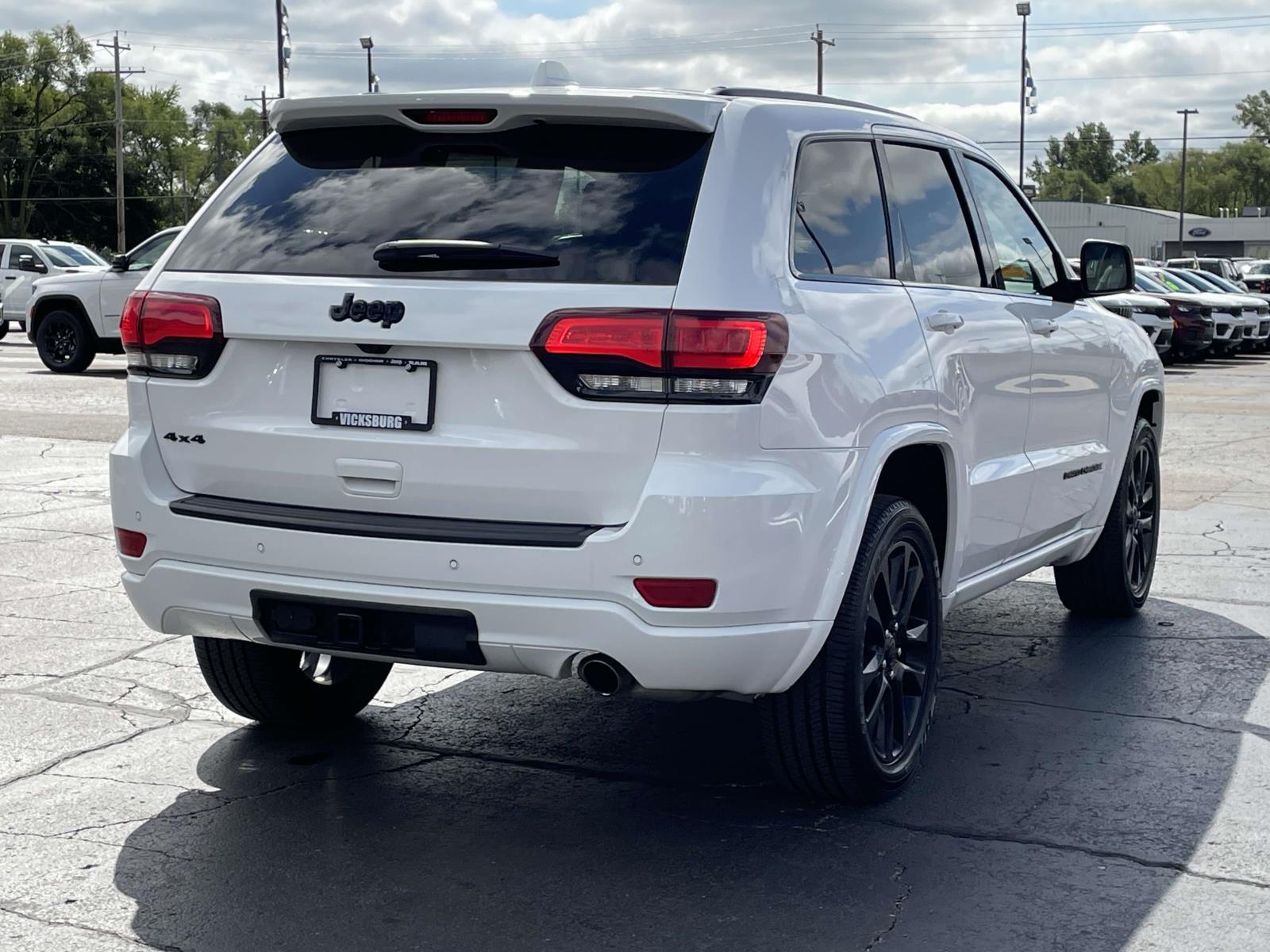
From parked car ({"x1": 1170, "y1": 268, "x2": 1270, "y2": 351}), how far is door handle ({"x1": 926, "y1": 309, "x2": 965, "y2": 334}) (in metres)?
26.5

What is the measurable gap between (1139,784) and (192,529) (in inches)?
107

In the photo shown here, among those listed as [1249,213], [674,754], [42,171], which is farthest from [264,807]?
[1249,213]

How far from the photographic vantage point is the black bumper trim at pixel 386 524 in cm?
380

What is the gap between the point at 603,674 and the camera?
3.91 meters

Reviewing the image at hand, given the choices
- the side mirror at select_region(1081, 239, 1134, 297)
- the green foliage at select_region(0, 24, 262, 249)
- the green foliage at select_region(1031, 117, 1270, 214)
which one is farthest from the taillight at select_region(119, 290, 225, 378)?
the green foliage at select_region(1031, 117, 1270, 214)

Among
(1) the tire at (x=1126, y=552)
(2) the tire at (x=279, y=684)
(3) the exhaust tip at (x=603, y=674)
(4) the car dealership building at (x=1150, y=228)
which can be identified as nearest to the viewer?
(3) the exhaust tip at (x=603, y=674)

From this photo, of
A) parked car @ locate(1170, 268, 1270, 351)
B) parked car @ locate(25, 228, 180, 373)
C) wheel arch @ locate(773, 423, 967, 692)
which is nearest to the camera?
wheel arch @ locate(773, 423, 967, 692)

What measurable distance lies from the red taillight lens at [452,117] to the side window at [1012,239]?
80.5 inches

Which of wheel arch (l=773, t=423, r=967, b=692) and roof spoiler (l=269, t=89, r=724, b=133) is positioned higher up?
roof spoiler (l=269, t=89, r=724, b=133)

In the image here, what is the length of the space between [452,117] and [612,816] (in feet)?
6.19

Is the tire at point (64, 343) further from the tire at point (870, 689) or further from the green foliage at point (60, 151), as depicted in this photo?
the green foliage at point (60, 151)

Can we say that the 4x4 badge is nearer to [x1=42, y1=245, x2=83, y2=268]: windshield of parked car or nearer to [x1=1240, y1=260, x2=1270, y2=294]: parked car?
[x1=42, y1=245, x2=83, y2=268]: windshield of parked car

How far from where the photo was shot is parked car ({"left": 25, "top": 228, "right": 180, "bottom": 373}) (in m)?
20.6

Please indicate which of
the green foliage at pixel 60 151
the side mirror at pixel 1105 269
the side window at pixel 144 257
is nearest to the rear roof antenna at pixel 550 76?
the side mirror at pixel 1105 269
